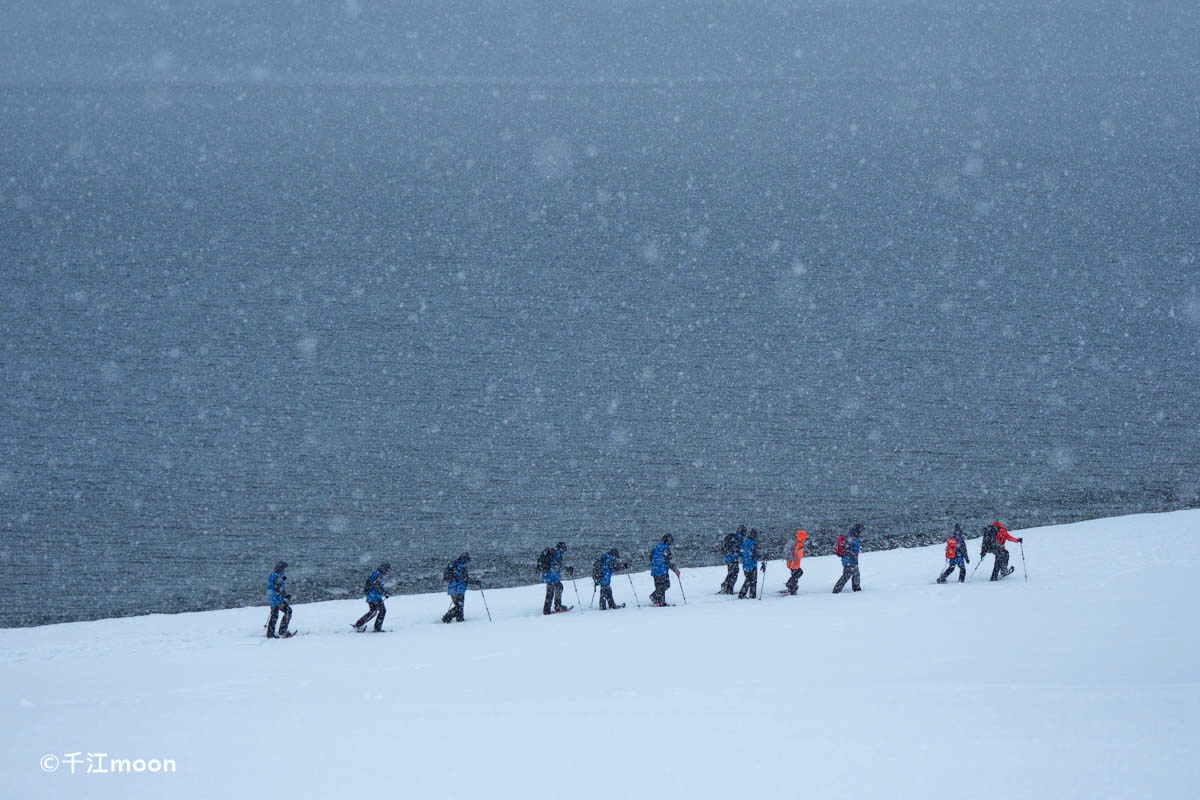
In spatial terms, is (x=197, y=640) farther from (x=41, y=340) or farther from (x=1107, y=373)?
(x=1107, y=373)

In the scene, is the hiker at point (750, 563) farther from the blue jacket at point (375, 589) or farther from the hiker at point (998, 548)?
the blue jacket at point (375, 589)

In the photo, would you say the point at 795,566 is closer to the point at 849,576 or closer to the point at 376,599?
the point at 849,576

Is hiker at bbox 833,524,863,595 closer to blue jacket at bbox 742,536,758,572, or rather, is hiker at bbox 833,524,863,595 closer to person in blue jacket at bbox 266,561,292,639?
blue jacket at bbox 742,536,758,572

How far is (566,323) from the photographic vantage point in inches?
1454

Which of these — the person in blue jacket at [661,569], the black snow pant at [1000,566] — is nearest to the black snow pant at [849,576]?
the black snow pant at [1000,566]

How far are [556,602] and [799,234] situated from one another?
115 feet

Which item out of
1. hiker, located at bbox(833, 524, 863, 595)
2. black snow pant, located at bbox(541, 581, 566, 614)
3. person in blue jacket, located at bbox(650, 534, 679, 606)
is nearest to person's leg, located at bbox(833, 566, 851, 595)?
hiker, located at bbox(833, 524, 863, 595)

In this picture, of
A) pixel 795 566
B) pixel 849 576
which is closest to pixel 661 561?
pixel 795 566

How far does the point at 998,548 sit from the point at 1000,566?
0.44 metres

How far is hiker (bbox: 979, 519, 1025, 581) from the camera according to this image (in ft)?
46.2

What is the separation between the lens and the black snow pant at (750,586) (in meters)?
14.1

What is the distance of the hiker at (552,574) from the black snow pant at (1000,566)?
23.0 feet

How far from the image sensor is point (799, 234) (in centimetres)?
4497

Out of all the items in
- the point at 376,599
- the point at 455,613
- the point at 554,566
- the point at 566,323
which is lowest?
the point at 455,613
